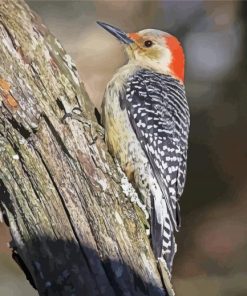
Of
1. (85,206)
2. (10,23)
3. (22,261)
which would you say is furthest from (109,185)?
(10,23)

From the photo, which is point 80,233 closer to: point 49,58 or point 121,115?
point 49,58

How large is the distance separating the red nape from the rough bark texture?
145cm

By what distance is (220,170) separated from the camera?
897cm

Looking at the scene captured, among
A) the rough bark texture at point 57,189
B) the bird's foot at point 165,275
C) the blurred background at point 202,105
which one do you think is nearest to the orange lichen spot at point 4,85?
the rough bark texture at point 57,189

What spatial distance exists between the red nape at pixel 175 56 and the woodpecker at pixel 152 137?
8.2 inches

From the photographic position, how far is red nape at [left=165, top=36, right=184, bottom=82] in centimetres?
579

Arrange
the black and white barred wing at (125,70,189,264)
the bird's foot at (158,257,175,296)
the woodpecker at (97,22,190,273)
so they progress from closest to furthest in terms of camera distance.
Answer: the bird's foot at (158,257,175,296), the woodpecker at (97,22,190,273), the black and white barred wing at (125,70,189,264)

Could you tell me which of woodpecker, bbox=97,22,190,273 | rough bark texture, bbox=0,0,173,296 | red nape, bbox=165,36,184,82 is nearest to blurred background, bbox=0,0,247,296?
red nape, bbox=165,36,184,82

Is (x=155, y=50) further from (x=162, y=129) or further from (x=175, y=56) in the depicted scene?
(x=162, y=129)

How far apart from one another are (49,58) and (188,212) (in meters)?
4.75

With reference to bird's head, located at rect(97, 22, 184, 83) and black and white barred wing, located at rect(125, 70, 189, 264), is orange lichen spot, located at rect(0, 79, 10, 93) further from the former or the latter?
bird's head, located at rect(97, 22, 184, 83)

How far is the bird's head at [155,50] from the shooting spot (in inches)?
228

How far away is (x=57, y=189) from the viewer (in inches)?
164

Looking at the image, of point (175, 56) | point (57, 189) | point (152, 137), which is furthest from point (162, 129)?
point (57, 189)
